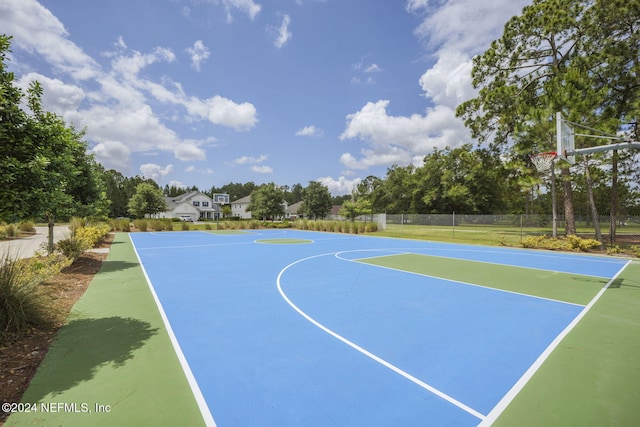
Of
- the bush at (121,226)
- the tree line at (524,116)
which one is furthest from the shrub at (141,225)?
the tree line at (524,116)

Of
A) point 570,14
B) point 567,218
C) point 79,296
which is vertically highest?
point 570,14

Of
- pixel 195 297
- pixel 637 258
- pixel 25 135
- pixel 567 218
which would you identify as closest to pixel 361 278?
pixel 195 297

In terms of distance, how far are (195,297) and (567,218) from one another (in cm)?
2461

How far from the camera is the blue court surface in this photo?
128 inches

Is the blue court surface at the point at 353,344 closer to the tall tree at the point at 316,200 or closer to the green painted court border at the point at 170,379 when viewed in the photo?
the green painted court border at the point at 170,379

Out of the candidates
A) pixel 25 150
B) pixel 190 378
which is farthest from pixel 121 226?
pixel 190 378

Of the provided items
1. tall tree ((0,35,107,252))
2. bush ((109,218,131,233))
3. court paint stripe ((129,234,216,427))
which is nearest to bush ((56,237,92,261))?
court paint stripe ((129,234,216,427))

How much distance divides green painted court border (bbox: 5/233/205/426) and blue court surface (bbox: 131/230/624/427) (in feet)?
0.95

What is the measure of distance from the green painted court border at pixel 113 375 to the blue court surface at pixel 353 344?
0.29 meters

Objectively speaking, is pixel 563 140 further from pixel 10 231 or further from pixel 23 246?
pixel 10 231

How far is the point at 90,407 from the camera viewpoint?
10.6 ft

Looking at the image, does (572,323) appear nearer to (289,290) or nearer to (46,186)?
(289,290)

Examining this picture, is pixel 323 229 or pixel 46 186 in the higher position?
pixel 46 186

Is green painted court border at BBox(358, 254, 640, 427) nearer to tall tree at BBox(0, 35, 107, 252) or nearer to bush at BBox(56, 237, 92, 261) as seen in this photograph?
tall tree at BBox(0, 35, 107, 252)
